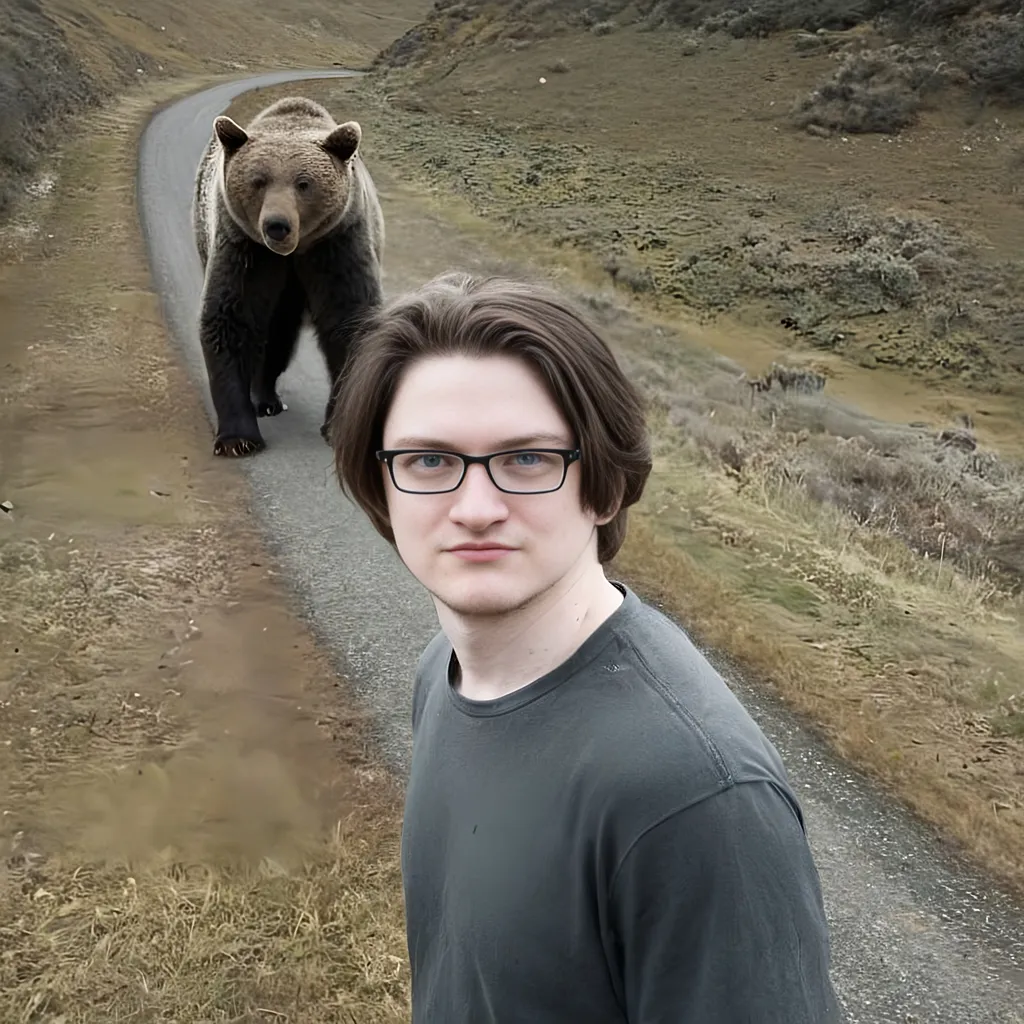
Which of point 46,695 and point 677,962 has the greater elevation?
point 677,962

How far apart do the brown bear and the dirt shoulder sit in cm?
81

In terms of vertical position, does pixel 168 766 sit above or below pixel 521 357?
below

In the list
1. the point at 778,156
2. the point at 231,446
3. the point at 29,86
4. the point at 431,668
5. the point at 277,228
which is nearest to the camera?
the point at 431,668

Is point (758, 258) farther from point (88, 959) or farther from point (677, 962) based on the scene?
point (677, 962)

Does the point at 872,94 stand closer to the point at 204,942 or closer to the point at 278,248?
the point at 278,248

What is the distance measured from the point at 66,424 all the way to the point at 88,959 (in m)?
5.89

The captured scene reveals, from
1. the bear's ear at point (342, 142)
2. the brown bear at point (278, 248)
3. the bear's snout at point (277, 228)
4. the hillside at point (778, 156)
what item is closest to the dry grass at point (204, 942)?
the brown bear at point (278, 248)

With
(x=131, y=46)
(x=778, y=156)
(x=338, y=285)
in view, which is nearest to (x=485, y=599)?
(x=338, y=285)

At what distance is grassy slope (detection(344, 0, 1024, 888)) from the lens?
228 inches

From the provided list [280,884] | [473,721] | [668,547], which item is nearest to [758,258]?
[668,547]

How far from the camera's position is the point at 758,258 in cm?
2050

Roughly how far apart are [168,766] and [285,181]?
4.44 m

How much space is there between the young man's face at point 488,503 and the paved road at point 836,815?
3035 mm

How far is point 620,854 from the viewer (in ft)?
4.09
